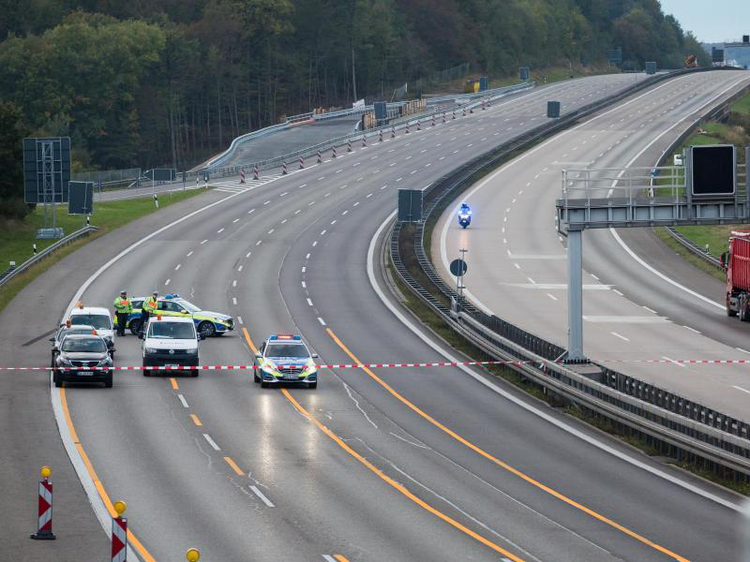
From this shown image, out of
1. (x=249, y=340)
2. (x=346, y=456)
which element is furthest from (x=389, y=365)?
(x=346, y=456)

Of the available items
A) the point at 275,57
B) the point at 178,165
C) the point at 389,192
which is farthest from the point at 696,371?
the point at 275,57

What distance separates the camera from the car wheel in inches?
1965

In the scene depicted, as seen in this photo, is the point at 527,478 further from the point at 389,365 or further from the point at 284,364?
the point at 389,365

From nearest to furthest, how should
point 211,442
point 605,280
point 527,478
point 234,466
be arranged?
point 527,478, point 234,466, point 211,442, point 605,280

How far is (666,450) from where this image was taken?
31578mm

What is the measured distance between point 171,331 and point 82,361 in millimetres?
3979

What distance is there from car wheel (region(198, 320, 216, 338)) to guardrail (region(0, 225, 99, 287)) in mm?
13637

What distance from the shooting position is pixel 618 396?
110 ft

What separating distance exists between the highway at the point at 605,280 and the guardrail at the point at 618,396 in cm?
324

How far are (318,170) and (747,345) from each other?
59.7 m

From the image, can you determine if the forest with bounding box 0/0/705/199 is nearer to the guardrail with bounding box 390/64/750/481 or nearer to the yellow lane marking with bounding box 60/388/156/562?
the guardrail with bounding box 390/64/750/481

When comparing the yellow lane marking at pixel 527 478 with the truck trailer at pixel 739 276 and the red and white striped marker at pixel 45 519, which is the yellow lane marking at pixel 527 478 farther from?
the truck trailer at pixel 739 276

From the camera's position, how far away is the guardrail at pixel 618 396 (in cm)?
2850

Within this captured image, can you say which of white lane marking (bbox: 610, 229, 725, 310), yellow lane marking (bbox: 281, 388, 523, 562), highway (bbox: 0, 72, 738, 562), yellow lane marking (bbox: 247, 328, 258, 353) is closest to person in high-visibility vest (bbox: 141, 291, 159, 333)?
highway (bbox: 0, 72, 738, 562)
